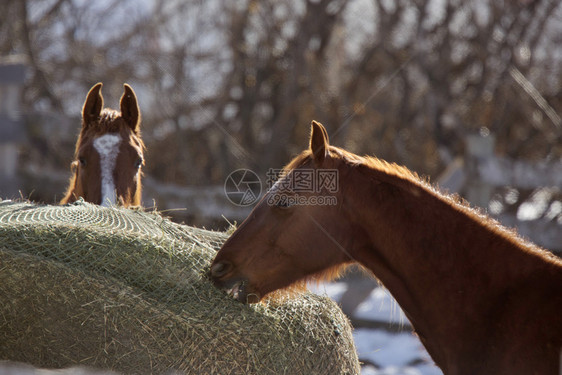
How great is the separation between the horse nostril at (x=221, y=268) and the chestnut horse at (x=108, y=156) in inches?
53.6

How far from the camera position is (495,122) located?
27.7 feet

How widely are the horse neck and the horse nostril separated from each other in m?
0.61

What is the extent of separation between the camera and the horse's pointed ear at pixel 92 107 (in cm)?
480

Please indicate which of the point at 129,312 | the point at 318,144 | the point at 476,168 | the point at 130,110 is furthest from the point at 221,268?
the point at 476,168

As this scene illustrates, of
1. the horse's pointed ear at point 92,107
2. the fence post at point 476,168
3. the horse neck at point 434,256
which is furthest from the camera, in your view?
the fence post at point 476,168

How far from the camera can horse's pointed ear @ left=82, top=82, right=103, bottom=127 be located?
189 inches

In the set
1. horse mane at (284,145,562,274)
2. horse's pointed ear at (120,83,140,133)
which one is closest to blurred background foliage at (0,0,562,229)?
horse's pointed ear at (120,83,140,133)

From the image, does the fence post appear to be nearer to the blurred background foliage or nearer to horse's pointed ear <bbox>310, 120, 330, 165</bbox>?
the blurred background foliage

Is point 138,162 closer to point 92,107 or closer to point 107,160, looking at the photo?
point 107,160

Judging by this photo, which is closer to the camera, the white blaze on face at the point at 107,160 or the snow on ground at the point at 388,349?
the white blaze on face at the point at 107,160

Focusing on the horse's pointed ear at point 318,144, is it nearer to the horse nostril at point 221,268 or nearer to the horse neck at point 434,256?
the horse neck at point 434,256

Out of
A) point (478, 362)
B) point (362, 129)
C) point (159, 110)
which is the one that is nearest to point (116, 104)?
point (159, 110)

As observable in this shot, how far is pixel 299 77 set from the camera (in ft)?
29.6

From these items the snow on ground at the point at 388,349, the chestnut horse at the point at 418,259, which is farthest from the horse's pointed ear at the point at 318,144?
the snow on ground at the point at 388,349
